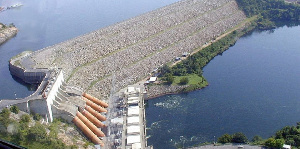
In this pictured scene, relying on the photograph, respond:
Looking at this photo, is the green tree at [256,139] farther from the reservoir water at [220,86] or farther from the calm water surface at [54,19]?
the calm water surface at [54,19]

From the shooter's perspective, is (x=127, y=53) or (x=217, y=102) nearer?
(x=217, y=102)

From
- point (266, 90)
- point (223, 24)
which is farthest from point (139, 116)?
point (223, 24)

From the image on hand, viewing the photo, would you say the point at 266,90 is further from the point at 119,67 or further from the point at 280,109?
the point at 119,67

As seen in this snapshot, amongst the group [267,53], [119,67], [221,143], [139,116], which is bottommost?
[221,143]

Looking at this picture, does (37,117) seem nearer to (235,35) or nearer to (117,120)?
(117,120)

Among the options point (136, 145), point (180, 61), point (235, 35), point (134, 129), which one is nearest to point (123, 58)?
point (180, 61)

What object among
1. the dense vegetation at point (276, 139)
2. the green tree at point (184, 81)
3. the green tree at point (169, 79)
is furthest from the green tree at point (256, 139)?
the green tree at point (169, 79)

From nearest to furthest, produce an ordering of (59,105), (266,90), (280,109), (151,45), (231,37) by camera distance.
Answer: (59,105), (280,109), (266,90), (151,45), (231,37)
